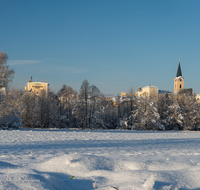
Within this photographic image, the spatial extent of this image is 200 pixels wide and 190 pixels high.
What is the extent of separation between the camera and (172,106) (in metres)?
40.1

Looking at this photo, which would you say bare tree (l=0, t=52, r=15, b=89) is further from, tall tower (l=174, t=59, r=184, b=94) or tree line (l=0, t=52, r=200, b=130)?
tall tower (l=174, t=59, r=184, b=94)

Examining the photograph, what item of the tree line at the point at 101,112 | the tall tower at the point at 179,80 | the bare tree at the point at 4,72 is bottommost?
the tree line at the point at 101,112

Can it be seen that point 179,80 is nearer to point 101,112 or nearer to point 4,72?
point 101,112

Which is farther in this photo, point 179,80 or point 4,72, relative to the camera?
point 179,80

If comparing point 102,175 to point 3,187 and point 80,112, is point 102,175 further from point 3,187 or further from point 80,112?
point 80,112

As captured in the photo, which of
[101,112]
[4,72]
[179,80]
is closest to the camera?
[4,72]

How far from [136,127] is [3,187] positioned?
114 ft

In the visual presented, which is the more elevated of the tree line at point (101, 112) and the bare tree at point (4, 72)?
the bare tree at point (4, 72)

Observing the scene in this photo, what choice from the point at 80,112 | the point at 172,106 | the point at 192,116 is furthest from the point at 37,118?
the point at 192,116

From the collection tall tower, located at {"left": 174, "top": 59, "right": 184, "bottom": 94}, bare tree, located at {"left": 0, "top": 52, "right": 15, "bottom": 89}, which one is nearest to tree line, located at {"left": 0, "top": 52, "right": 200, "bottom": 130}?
bare tree, located at {"left": 0, "top": 52, "right": 15, "bottom": 89}

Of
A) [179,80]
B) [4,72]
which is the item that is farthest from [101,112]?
[179,80]

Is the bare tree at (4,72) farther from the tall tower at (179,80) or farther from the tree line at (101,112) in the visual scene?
the tall tower at (179,80)

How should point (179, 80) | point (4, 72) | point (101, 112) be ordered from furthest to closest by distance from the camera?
point (179, 80) → point (101, 112) → point (4, 72)

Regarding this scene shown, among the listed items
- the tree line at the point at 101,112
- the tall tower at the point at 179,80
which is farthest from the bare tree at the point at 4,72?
the tall tower at the point at 179,80
